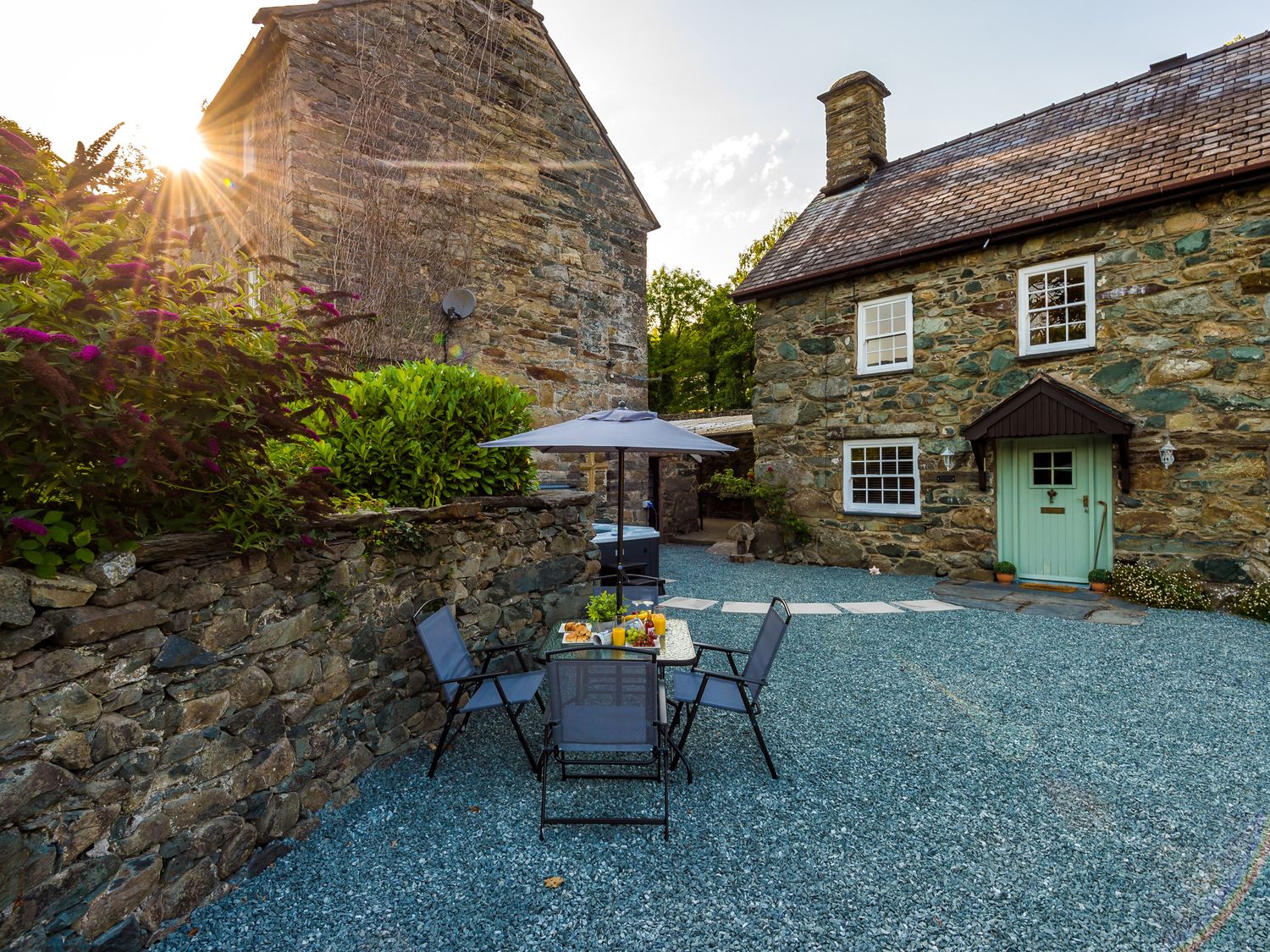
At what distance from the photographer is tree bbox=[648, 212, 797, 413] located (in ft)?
89.0

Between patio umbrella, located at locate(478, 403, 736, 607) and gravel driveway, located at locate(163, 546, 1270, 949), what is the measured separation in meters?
1.87

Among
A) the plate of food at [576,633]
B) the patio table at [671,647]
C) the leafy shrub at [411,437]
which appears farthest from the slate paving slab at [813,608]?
the leafy shrub at [411,437]

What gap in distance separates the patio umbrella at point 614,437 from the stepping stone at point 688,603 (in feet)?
10.7

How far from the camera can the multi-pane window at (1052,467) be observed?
28.9 ft

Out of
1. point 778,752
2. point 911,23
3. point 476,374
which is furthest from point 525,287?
point 778,752

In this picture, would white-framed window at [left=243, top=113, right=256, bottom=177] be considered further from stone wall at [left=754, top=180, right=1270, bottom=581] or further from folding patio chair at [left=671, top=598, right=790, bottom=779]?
stone wall at [left=754, top=180, right=1270, bottom=581]

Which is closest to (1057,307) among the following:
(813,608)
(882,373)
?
(882,373)

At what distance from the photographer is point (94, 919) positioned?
7.45 feet

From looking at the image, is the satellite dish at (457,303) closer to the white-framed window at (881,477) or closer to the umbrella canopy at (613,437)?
the umbrella canopy at (613,437)

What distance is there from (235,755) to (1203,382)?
10420 millimetres

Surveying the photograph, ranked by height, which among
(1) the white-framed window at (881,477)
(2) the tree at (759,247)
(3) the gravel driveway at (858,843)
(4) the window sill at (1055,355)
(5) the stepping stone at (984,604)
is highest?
(2) the tree at (759,247)

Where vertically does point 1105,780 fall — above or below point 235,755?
below

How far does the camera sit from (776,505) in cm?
1155

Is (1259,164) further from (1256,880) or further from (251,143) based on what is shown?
(251,143)
